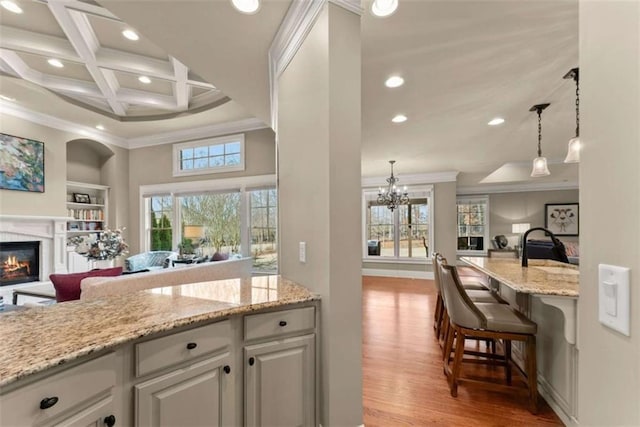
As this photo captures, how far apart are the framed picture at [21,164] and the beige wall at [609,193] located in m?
6.81

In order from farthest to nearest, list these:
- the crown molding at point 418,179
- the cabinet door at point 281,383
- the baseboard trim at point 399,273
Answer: the baseboard trim at point 399,273
the crown molding at point 418,179
the cabinet door at point 281,383

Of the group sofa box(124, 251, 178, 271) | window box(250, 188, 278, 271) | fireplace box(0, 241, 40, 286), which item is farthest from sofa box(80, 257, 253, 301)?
fireplace box(0, 241, 40, 286)

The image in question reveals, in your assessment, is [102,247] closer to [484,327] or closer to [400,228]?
[484,327]

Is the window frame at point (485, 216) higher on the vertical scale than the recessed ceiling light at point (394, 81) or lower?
lower

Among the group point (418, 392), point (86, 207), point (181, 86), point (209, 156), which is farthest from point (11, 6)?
point (418, 392)

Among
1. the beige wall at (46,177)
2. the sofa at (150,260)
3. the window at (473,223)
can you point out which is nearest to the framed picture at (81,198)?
the beige wall at (46,177)

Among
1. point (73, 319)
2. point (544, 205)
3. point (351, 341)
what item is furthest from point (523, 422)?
point (544, 205)

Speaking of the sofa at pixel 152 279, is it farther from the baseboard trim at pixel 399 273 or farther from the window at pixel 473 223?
the window at pixel 473 223

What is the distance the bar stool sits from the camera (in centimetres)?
203

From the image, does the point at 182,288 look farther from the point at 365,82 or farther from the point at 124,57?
the point at 124,57

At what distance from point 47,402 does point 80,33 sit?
3.74m

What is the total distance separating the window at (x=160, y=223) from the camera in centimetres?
609

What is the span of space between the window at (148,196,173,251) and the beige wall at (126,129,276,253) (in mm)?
282

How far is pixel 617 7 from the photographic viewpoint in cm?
53
